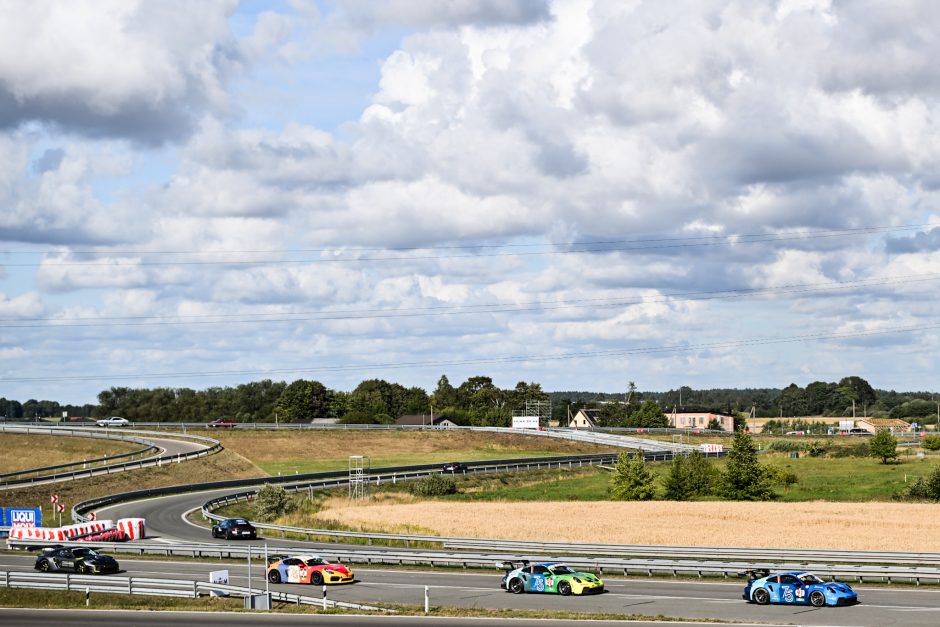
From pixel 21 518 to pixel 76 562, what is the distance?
71.9 feet

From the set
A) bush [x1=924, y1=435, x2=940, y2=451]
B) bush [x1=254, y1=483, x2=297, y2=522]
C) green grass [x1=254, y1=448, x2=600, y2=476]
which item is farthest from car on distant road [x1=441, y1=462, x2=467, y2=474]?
bush [x1=924, y1=435, x2=940, y2=451]

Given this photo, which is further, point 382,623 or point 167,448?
point 167,448

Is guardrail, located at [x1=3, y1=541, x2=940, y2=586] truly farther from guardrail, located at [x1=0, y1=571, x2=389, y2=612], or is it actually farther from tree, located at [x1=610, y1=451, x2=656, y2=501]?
tree, located at [x1=610, y1=451, x2=656, y2=501]

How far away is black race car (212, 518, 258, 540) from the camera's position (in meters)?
64.3

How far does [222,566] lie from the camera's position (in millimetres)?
52438

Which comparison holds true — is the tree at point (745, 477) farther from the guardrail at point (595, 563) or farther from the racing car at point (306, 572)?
the racing car at point (306, 572)

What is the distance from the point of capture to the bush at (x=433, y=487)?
97750 millimetres

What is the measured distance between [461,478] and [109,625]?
2910 inches

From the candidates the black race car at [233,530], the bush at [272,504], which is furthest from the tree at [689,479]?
the black race car at [233,530]

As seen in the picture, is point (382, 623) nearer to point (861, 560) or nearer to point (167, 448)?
point (861, 560)

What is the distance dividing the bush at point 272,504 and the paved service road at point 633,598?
27029mm

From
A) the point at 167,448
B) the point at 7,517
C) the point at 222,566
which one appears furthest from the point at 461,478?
the point at 222,566

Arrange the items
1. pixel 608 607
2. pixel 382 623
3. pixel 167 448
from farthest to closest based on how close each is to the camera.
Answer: pixel 167 448, pixel 608 607, pixel 382 623

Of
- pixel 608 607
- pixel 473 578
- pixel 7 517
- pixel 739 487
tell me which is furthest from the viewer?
pixel 739 487
